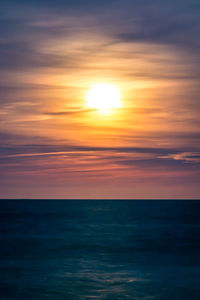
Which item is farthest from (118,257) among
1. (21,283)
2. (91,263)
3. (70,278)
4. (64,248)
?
(21,283)

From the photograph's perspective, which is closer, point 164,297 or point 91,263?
point 164,297

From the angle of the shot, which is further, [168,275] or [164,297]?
[168,275]

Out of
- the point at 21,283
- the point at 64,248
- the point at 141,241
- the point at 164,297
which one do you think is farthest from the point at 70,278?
the point at 141,241

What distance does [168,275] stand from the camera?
25844mm

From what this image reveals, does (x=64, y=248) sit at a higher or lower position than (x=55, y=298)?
higher

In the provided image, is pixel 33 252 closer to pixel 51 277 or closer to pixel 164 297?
pixel 51 277

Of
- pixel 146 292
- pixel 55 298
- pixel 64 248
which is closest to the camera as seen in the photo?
pixel 55 298

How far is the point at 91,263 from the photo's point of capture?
31.4 meters

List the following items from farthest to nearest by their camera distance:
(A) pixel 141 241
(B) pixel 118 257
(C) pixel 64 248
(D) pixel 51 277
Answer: (A) pixel 141 241 < (C) pixel 64 248 < (B) pixel 118 257 < (D) pixel 51 277

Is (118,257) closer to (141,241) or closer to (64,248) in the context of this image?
(64,248)

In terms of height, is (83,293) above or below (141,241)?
below

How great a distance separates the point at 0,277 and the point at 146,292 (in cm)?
932

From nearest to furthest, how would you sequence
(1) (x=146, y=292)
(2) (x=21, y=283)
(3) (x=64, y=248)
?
(1) (x=146, y=292), (2) (x=21, y=283), (3) (x=64, y=248)

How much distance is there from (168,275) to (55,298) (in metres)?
8.86
